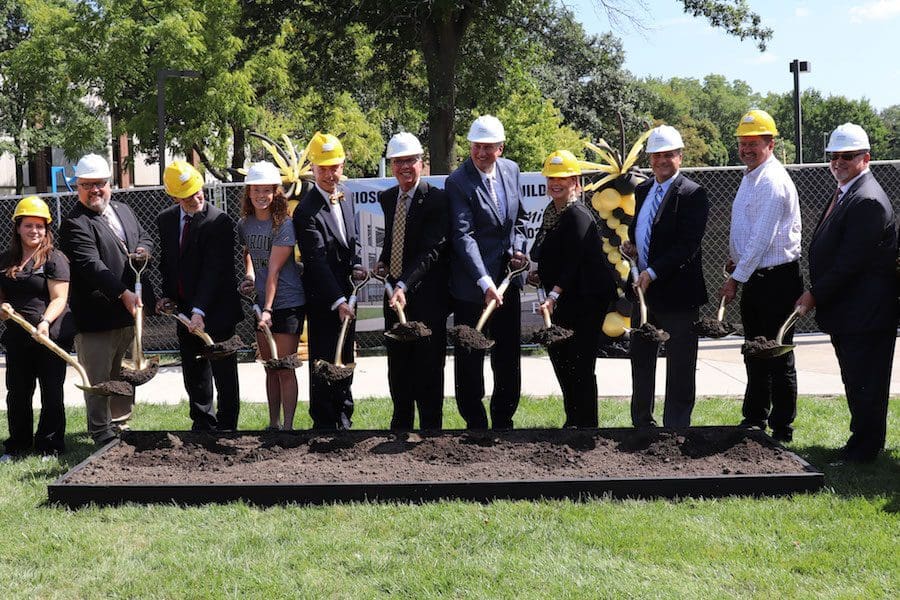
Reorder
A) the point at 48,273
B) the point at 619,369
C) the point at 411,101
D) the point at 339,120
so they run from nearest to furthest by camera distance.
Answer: the point at 48,273 < the point at 619,369 < the point at 411,101 < the point at 339,120

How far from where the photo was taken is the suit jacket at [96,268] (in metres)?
6.75

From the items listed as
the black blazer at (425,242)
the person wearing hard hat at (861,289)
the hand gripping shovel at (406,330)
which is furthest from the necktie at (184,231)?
the person wearing hard hat at (861,289)

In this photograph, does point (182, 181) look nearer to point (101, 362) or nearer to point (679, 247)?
point (101, 362)

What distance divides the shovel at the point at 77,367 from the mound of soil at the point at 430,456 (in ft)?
1.25

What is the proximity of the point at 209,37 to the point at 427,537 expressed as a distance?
69.3ft

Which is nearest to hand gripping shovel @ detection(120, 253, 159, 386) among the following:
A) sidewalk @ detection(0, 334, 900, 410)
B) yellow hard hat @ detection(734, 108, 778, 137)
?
sidewalk @ detection(0, 334, 900, 410)

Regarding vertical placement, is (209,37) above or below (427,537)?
above

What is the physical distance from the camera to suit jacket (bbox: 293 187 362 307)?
6695 millimetres

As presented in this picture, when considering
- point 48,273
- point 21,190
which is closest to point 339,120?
point 21,190

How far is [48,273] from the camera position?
680 centimetres

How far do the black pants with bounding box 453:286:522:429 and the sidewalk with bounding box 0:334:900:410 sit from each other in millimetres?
2156

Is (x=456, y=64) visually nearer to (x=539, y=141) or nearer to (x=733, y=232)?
(x=733, y=232)

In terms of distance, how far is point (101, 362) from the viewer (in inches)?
276

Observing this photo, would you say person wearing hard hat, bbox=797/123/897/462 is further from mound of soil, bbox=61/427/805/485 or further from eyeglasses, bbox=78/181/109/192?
eyeglasses, bbox=78/181/109/192
